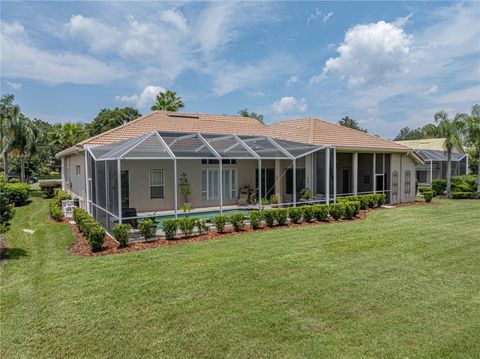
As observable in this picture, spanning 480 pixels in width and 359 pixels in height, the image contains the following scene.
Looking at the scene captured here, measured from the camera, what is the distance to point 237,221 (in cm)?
1110

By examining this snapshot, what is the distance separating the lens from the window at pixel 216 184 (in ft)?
55.0

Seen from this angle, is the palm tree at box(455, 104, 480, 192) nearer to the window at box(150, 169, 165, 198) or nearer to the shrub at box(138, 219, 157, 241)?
the window at box(150, 169, 165, 198)

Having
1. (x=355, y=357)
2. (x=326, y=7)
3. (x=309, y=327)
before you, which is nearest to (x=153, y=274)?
(x=309, y=327)

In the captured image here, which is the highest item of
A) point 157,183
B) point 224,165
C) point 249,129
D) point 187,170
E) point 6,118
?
point 6,118

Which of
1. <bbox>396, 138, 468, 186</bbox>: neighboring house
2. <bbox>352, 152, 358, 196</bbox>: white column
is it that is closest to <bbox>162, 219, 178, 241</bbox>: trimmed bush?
<bbox>352, 152, 358, 196</bbox>: white column

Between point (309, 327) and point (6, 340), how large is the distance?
13.6ft

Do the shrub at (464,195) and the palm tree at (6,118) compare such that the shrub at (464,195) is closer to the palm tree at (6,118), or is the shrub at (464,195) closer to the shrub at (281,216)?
the shrub at (281,216)

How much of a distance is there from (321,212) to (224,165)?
6.54 metres

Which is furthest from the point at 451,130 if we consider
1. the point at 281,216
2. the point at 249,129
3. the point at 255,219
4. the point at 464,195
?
the point at 255,219

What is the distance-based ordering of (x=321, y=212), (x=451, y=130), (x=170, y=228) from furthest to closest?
(x=451, y=130), (x=321, y=212), (x=170, y=228)

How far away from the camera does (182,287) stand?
19.8 feet

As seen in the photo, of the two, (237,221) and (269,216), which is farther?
(269,216)

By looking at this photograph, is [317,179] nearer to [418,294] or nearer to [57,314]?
[418,294]

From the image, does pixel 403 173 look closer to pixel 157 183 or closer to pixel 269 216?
pixel 269 216
